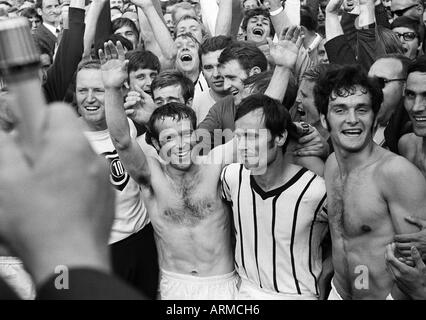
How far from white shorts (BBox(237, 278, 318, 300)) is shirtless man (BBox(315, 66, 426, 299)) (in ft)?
0.55

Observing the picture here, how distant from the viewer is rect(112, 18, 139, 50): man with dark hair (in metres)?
7.03

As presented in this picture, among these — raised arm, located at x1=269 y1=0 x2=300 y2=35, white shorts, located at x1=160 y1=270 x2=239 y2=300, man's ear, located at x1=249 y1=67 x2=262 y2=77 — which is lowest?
white shorts, located at x1=160 y1=270 x2=239 y2=300

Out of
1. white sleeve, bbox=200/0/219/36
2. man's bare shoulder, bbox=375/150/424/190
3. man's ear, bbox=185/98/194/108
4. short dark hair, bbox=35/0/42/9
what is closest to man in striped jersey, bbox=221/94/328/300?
man's bare shoulder, bbox=375/150/424/190

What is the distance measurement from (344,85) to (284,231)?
78cm

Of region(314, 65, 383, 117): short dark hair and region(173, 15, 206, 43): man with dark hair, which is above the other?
region(314, 65, 383, 117): short dark hair

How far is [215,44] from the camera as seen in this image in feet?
18.6

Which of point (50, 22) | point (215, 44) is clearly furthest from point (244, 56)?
point (50, 22)

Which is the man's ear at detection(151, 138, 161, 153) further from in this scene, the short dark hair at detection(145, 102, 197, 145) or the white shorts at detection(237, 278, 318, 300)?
the white shorts at detection(237, 278, 318, 300)

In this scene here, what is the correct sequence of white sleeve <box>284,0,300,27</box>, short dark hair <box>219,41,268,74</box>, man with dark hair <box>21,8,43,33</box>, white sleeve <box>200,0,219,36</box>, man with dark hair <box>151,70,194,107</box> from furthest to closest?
1. man with dark hair <box>21,8,43,33</box>
2. white sleeve <box>200,0,219,36</box>
3. white sleeve <box>284,0,300,27</box>
4. short dark hair <box>219,41,268,74</box>
5. man with dark hair <box>151,70,194,107</box>

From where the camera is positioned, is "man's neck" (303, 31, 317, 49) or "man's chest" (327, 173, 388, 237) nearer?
"man's chest" (327, 173, 388, 237)

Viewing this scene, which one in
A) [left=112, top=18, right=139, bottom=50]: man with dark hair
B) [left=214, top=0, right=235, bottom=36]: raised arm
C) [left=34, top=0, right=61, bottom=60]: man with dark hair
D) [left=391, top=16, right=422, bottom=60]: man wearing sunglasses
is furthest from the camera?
[left=34, top=0, right=61, bottom=60]: man with dark hair

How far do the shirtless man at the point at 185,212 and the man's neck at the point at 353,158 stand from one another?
2.32 feet

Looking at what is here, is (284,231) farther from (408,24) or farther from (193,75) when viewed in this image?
(408,24)

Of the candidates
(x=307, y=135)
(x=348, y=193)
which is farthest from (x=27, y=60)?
(x=307, y=135)
